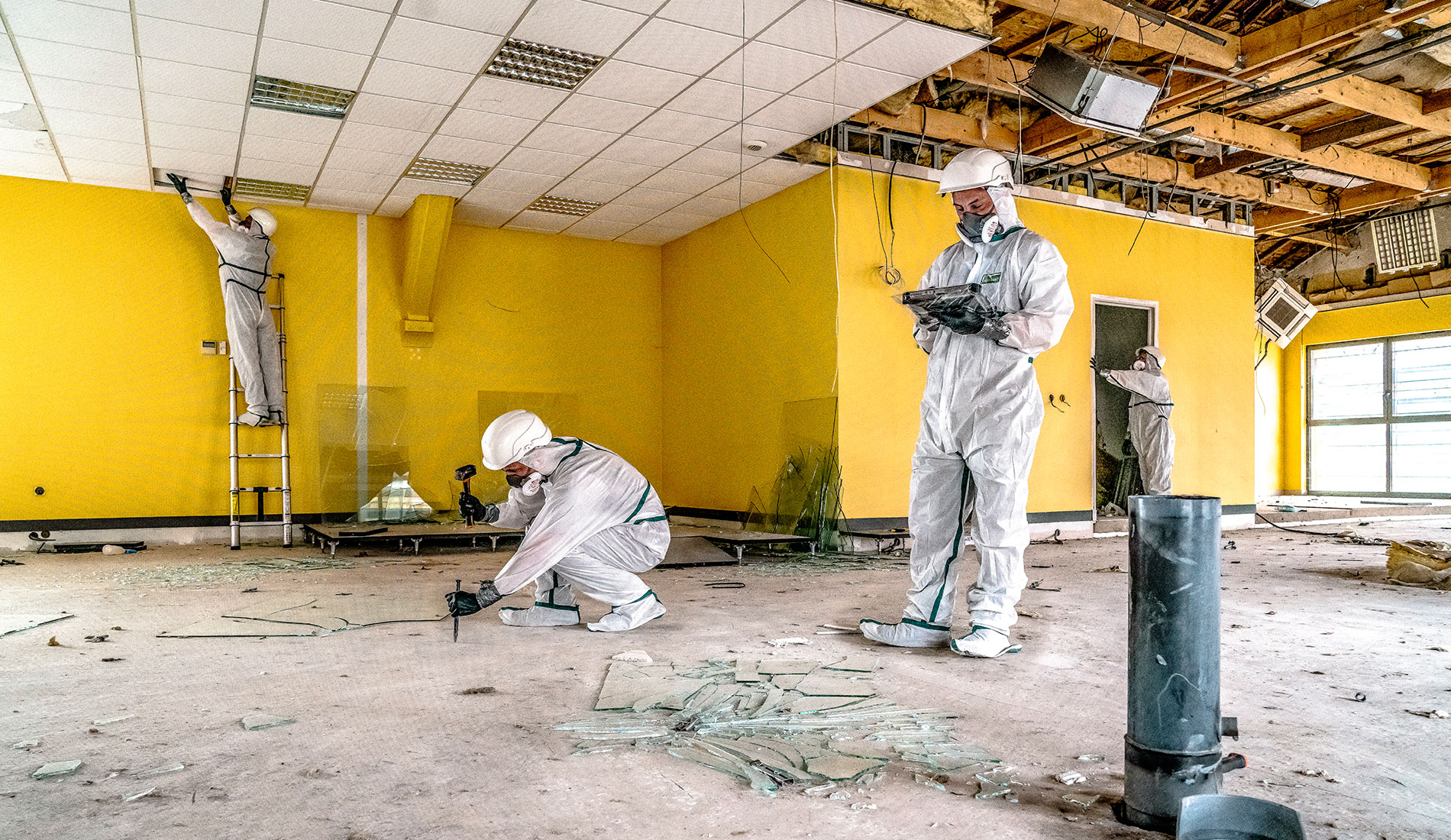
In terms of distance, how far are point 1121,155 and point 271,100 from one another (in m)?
6.48

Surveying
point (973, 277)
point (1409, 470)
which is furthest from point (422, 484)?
point (1409, 470)

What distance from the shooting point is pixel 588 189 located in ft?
23.3

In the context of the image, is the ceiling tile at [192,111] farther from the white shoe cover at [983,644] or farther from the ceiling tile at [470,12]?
the white shoe cover at [983,644]

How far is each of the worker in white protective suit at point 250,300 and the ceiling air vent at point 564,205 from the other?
6.75ft

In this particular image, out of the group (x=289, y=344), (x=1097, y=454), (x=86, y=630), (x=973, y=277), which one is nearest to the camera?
(x=973, y=277)

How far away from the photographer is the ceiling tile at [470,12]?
13.9 ft

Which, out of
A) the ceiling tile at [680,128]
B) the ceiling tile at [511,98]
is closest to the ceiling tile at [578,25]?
the ceiling tile at [511,98]

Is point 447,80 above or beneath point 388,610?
above

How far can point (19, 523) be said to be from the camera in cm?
659

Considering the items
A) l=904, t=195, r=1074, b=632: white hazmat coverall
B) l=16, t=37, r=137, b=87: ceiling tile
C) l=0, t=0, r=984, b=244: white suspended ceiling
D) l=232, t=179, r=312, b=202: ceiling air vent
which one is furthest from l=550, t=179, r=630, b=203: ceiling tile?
l=904, t=195, r=1074, b=632: white hazmat coverall

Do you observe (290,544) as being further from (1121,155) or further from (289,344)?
(1121,155)

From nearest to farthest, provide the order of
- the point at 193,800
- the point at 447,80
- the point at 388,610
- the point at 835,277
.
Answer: the point at 193,800
the point at 388,610
the point at 447,80
the point at 835,277

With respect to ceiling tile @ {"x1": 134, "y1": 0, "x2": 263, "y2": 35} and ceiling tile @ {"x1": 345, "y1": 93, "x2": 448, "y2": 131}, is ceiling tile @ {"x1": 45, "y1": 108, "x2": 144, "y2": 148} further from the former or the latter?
ceiling tile @ {"x1": 134, "y1": 0, "x2": 263, "y2": 35}

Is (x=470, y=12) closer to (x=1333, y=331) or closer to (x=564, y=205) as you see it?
(x=564, y=205)
